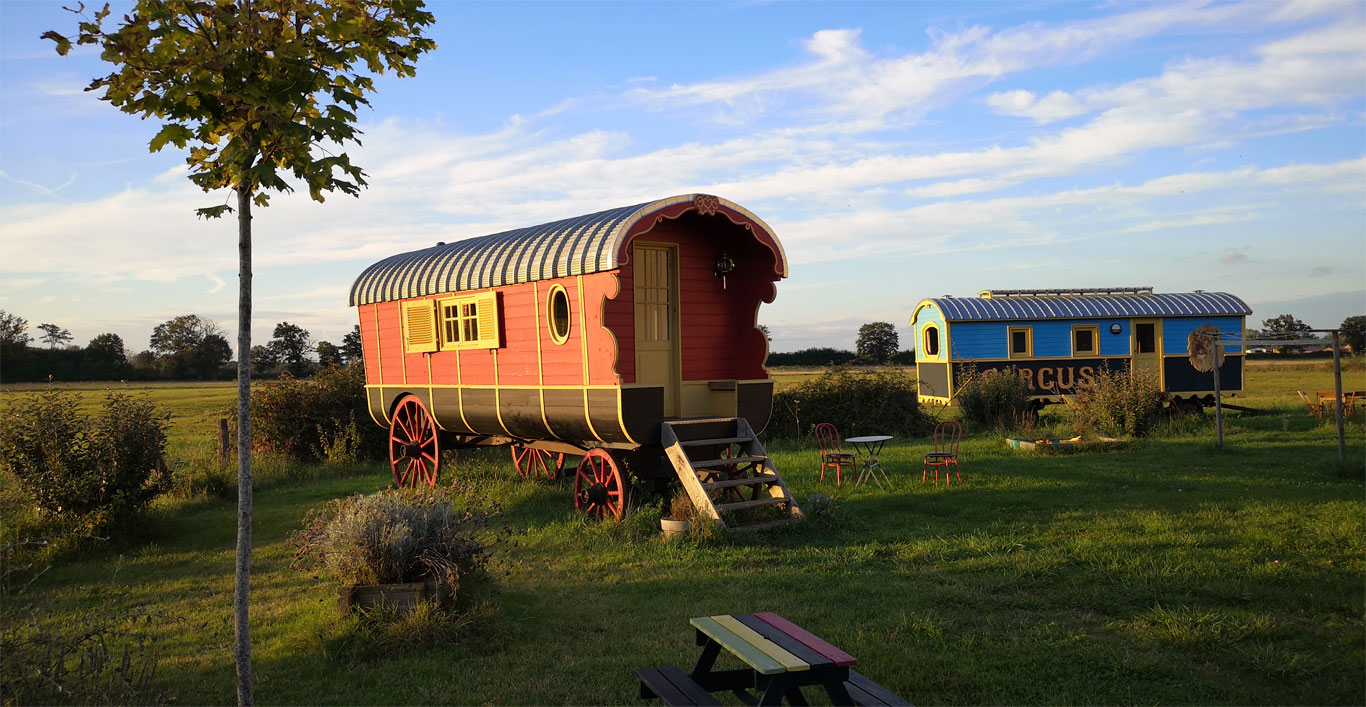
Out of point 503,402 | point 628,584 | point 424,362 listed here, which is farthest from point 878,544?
point 424,362

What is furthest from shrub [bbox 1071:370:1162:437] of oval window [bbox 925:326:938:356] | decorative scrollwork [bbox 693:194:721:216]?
decorative scrollwork [bbox 693:194:721:216]

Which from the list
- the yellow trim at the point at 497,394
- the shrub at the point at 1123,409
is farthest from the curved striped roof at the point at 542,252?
the shrub at the point at 1123,409

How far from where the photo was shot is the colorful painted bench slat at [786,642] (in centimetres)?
391

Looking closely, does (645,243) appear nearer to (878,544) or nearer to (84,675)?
(878,544)

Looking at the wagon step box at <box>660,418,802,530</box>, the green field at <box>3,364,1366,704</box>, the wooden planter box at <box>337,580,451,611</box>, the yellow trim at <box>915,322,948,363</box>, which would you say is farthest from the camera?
the yellow trim at <box>915,322,948,363</box>

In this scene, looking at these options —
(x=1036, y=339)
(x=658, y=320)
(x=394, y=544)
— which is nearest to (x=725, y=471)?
(x=658, y=320)

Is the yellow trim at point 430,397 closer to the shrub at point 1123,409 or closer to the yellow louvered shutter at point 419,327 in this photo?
the yellow louvered shutter at point 419,327

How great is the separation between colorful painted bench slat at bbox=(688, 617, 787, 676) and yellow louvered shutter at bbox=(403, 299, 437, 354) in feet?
30.4

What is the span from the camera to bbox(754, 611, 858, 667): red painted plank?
393cm

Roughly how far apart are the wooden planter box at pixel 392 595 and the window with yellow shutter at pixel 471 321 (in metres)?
5.65

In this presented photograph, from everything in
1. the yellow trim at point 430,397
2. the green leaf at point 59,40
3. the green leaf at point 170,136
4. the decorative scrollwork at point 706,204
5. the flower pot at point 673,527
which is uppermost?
the decorative scrollwork at point 706,204

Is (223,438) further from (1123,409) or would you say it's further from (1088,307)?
(1088,307)

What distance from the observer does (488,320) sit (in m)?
11.7

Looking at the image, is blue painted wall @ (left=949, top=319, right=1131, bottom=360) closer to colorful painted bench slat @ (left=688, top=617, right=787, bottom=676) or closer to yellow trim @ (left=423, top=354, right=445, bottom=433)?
yellow trim @ (left=423, top=354, right=445, bottom=433)
